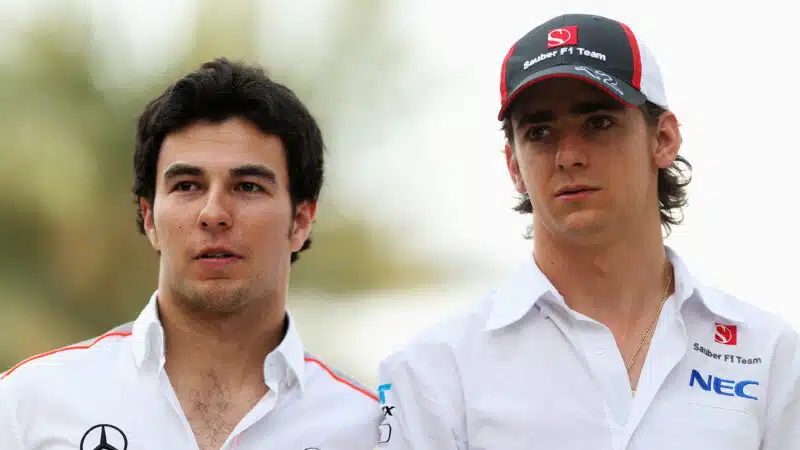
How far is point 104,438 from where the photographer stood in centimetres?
400

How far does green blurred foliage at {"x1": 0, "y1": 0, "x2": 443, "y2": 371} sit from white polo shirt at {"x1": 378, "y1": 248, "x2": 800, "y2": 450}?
25.7 feet

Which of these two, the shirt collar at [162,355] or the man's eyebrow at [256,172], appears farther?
the man's eyebrow at [256,172]

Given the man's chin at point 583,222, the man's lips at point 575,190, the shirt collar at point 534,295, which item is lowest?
the shirt collar at point 534,295

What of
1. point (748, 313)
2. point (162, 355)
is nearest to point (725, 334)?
point (748, 313)

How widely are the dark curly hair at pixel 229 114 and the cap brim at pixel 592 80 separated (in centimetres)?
115

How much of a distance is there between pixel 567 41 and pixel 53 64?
9.88 meters

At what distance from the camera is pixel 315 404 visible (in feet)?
14.4

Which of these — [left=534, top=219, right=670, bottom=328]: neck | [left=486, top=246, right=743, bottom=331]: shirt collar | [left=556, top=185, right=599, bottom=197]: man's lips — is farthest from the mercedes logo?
[left=556, top=185, right=599, bottom=197]: man's lips

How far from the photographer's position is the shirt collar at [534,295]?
4.19 meters

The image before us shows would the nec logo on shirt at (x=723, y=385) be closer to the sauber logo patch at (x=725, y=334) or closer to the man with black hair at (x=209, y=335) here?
A: the sauber logo patch at (x=725, y=334)

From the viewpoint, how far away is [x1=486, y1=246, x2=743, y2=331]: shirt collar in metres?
4.19

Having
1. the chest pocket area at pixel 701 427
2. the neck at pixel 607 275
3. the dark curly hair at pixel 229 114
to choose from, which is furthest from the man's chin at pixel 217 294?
the chest pocket area at pixel 701 427

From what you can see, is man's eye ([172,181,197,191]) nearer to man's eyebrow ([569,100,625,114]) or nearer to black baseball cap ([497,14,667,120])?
black baseball cap ([497,14,667,120])

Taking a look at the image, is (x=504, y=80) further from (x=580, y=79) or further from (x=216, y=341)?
(x=216, y=341)
